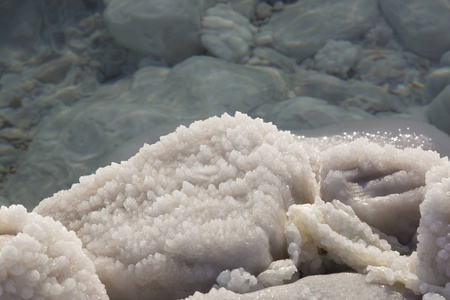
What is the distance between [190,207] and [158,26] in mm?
2703

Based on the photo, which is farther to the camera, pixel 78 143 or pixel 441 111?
pixel 78 143

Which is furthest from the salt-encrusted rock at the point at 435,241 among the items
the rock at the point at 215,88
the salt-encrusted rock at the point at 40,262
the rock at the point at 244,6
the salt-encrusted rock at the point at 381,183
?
the rock at the point at 244,6

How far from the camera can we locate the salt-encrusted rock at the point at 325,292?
2.98 ft

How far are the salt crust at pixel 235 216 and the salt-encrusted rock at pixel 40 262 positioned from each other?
119mm

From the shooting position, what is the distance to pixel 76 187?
1185 millimetres

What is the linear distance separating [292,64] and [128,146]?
1.33 meters

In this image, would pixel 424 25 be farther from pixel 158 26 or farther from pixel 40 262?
pixel 40 262

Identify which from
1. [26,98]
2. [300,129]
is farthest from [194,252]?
[26,98]

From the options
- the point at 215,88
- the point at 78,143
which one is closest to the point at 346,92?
the point at 215,88

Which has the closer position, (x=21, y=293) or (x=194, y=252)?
(x=21, y=293)

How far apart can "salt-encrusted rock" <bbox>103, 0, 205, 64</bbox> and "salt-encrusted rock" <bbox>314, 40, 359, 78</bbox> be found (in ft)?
3.06

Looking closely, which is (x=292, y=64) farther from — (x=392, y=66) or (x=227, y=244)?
(x=227, y=244)

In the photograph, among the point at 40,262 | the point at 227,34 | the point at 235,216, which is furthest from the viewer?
the point at 227,34

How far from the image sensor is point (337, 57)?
325 cm
